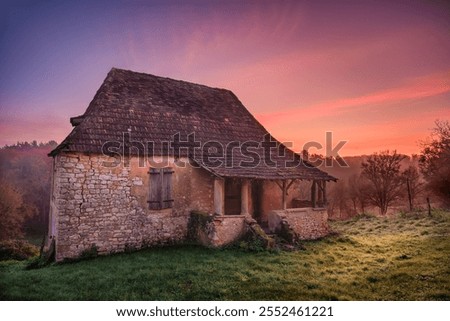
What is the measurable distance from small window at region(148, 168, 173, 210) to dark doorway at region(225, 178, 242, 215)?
274 cm

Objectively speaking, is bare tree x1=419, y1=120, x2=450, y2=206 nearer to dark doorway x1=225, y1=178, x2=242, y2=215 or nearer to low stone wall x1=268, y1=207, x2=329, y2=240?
low stone wall x1=268, y1=207, x2=329, y2=240

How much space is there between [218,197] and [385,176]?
19.2 m

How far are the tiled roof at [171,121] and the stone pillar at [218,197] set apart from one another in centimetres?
38

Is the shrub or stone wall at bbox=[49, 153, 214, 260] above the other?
stone wall at bbox=[49, 153, 214, 260]

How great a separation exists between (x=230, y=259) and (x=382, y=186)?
20.5 m

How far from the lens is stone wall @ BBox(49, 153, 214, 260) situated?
8367mm

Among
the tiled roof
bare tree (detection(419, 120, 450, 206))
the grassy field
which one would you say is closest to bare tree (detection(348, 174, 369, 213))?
bare tree (detection(419, 120, 450, 206))

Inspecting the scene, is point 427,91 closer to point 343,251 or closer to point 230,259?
point 343,251

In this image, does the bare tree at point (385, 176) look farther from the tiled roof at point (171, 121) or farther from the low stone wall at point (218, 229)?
the low stone wall at point (218, 229)

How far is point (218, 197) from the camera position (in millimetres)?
9883

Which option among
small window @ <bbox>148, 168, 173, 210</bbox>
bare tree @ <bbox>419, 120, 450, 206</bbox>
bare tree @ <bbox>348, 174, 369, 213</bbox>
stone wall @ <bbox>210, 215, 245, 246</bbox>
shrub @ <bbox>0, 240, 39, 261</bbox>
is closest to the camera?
stone wall @ <bbox>210, 215, 245, 246</bbox>

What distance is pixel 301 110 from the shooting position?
9.95 meters

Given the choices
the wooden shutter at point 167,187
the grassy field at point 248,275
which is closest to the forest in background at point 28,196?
the wooden shutter at point 167,187
